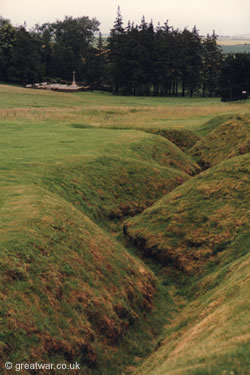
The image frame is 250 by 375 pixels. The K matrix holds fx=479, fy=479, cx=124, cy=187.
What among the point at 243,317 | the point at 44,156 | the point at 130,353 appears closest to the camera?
the point at 243,317

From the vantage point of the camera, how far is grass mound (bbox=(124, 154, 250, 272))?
18.2m

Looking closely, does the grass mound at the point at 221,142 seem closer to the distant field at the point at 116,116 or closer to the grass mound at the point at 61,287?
the distant field at the point at 116,116

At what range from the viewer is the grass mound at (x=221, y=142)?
3569 centimetres

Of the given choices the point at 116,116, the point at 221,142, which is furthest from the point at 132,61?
the point at 221,142

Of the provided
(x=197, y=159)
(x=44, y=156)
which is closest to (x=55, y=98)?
(x=197, y=159)

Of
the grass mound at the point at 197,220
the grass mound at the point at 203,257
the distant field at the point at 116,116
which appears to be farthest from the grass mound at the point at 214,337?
the distant field at the point at 116,116

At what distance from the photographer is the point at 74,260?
14039 mm

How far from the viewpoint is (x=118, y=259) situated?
1600 cm

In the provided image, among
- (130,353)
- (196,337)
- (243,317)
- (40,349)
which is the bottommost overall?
(130,353)

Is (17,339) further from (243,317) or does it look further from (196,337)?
(243,317)

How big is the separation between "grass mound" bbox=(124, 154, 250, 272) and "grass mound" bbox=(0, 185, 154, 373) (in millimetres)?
1968

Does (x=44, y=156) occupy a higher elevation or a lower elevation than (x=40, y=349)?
higher

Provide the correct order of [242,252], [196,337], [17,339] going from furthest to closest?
[242,252], [17,339], [196,337]

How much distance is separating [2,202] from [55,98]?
212ft
